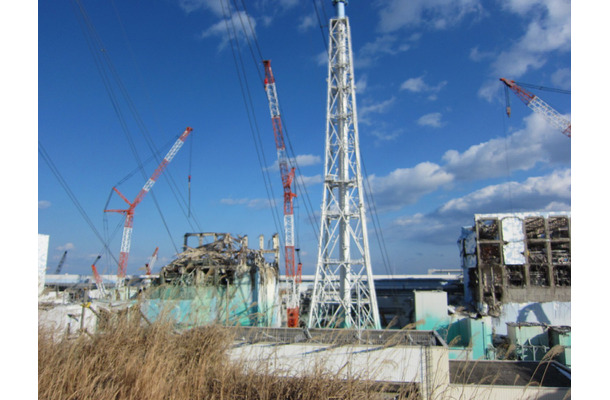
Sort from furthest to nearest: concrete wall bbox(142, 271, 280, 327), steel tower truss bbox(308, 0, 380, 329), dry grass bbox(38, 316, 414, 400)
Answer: steel tower truss bbox(308, 0, 380, 329) → concrete wall bbox(142, 271, 280, 327) → dry grass bbox(38, 316, 414, 400)

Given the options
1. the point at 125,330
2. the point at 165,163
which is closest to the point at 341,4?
the point at 125,330

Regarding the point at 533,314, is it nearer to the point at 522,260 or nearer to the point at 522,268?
the point at 522,268

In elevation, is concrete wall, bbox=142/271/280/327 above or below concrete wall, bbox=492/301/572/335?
above

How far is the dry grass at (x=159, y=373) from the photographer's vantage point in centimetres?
372

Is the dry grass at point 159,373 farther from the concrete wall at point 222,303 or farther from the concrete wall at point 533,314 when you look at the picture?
the concrete wall at point 533,314

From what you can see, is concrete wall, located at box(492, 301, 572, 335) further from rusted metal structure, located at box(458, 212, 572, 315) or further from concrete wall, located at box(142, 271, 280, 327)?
concrete wall, located at box(142, 271, 280, 327)

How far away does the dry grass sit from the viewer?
146 inches

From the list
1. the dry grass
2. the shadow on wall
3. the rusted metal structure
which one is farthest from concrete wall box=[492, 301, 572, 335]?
the dry grass

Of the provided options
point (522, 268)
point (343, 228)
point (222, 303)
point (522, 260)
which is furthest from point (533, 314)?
point (222, 303)

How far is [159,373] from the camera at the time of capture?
389 centimetres

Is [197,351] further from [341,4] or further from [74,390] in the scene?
[341,4]

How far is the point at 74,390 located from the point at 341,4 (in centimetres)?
2536

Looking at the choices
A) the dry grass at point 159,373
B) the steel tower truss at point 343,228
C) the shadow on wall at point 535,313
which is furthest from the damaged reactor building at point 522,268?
the dry grass at point 159,373

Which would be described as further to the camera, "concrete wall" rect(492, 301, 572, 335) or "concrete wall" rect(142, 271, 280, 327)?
"concrete wall" rect(492, 301, 572, 335)
